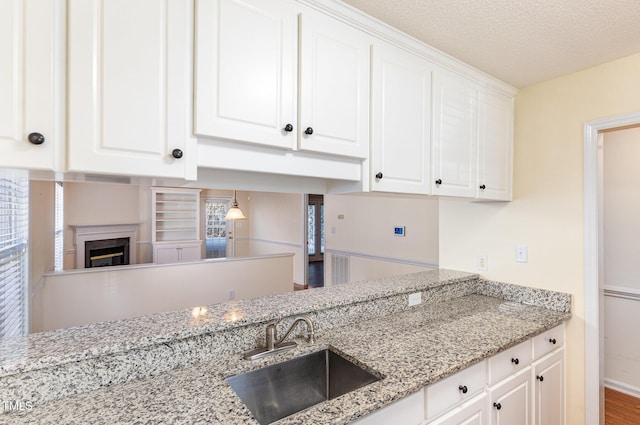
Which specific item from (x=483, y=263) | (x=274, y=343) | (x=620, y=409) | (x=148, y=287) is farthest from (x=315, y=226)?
(x=274, y=343)

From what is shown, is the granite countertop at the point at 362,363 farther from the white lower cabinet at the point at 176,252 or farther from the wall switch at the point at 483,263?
the white lower cabinet at the point at 176,252

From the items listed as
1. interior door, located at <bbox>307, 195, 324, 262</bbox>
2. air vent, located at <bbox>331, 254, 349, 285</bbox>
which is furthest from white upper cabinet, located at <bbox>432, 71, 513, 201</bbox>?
interior door, located at <bbox>307, 195, 324, 262</bbox>

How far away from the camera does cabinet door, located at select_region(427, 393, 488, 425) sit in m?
1.36

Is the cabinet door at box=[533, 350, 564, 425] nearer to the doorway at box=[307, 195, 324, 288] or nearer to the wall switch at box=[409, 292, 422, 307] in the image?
the wall switch at box=[409, 292, 422, 307]

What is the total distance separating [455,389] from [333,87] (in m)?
1.33

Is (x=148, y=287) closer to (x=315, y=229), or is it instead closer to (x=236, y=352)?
(x=236, y=352)

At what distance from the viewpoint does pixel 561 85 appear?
2.13 meters

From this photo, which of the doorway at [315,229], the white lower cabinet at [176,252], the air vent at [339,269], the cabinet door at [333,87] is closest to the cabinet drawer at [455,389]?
the cabinet door at [333,87]

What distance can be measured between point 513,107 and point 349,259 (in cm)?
388

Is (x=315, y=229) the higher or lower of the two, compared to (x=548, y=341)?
higher

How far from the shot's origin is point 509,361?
1.66 meters

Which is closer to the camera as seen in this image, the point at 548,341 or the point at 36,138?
the point at 36,138

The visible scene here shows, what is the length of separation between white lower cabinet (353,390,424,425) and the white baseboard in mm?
2617

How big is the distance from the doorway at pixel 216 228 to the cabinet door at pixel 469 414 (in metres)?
7.29
